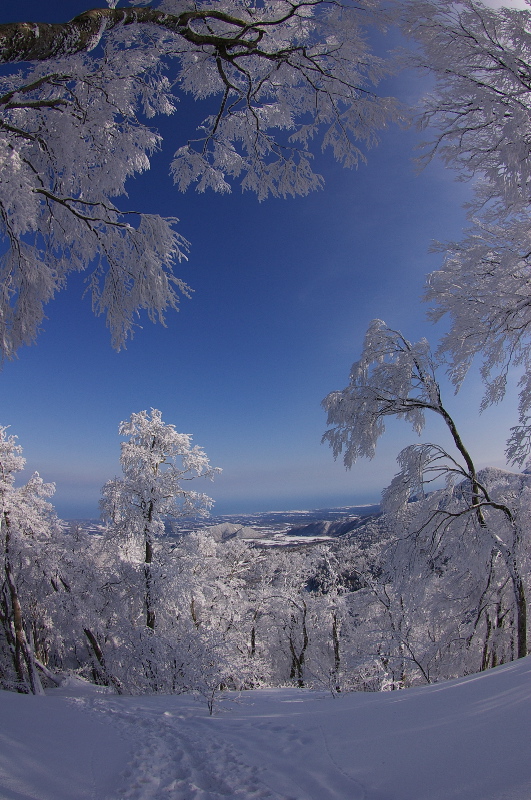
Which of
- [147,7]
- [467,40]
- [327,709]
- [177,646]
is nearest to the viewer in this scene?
[147,7]

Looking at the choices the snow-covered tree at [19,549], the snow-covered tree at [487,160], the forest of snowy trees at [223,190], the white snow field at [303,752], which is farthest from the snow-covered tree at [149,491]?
the snow-covered tree at [487,160]

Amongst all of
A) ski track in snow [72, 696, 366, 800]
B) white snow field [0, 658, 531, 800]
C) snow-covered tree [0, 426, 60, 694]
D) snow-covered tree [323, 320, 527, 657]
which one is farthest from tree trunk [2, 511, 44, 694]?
snow-covered tree [323, 320, 527, 657]

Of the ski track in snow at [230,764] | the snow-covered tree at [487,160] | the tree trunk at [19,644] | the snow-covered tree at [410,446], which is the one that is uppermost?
the snow-covered tree at [487,160]

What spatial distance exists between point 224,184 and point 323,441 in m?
4.63

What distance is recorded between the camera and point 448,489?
6688mm

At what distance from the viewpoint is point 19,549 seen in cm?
916

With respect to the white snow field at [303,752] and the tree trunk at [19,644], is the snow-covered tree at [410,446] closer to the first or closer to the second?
the white snow field at [303,752]

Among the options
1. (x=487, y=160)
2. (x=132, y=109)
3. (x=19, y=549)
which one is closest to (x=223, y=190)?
(x=132, y=109)

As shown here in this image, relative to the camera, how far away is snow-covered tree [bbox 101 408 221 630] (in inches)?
349

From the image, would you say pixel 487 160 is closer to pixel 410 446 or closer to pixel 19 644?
pixel 410 446

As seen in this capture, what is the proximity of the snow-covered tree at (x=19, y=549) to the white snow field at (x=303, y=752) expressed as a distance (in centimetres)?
569

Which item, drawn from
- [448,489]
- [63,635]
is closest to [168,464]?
[63,635]

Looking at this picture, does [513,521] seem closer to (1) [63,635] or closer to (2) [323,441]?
(2) [323,441]

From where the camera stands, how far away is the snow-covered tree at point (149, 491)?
8.87 metres
